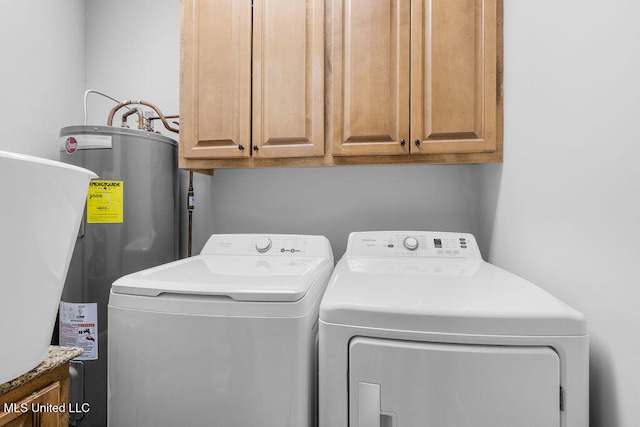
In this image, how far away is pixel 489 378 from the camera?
0.75 m

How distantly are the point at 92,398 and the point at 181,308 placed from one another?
3.11 feet

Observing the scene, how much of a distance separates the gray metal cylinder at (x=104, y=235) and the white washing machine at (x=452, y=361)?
3.61 feet

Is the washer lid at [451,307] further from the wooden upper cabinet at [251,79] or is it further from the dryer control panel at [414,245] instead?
the wooden upper cabinet at [251,79]

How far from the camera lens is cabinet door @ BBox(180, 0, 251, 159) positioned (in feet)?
5.10

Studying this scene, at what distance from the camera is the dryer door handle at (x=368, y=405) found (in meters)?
0.79

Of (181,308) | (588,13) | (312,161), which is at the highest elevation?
(588,13)

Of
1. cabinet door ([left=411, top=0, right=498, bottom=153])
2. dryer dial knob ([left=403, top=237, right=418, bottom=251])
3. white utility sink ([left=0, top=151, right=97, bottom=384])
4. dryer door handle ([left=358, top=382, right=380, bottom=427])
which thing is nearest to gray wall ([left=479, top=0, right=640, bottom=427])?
cabinet door ([left=411, top=0, right=498, bottom=153])

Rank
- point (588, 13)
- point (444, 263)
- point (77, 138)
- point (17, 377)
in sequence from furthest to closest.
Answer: point (77, 138), point (444, 263), point (588, 13), point (17, 377)

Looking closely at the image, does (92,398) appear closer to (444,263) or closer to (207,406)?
(207,406)

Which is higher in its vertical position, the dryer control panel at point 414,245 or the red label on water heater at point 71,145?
the red label on water heater at point 71,145

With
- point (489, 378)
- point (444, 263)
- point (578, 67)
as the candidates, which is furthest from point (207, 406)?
point (578, 67)

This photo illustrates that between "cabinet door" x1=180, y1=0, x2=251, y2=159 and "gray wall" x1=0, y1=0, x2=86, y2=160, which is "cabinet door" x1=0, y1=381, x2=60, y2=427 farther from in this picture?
"gray wall" x1=0, y1=0, x2=86, y2=160

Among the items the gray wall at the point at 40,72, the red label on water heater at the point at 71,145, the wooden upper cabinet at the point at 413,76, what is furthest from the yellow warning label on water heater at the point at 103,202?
the wooden upper cabinet at the point at 413,76

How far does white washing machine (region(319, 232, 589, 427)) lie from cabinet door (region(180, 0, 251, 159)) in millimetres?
1042
